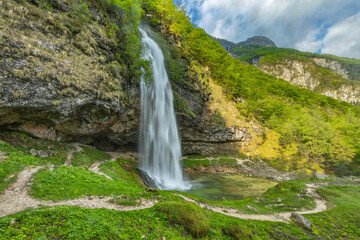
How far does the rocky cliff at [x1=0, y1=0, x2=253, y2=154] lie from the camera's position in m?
12.5

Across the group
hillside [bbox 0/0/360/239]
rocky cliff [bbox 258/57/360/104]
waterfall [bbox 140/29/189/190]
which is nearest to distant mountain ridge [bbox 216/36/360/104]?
rocky cliff [bbox 258/57/360/104]

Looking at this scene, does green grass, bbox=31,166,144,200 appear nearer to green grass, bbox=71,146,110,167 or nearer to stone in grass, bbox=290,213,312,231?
green grass, bbox=71,146,110,167

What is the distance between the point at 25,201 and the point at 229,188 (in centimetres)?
2225

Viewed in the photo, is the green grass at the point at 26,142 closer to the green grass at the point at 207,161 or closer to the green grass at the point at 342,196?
the green grass at the point at 207,161

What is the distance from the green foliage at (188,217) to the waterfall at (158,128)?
1708cm

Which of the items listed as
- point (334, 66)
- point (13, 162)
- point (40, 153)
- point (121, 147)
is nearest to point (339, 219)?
point (13, 162)

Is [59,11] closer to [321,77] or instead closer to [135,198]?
[135,198]

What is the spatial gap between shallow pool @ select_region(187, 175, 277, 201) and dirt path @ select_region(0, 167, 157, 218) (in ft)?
43.0

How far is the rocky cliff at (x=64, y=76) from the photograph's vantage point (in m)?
12.5

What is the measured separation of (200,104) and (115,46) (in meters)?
21.1

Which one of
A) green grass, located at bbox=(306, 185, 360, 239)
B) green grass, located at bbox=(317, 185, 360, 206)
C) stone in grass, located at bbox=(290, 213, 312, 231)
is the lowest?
green grass, located at bbox=(317, 185, 360, 206)

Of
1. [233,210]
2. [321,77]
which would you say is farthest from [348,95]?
[233,210]

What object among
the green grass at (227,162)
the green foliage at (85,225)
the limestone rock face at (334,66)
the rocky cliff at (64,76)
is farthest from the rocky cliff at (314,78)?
the green foliage at (85,225)

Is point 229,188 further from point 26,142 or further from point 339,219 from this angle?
point 26,142
